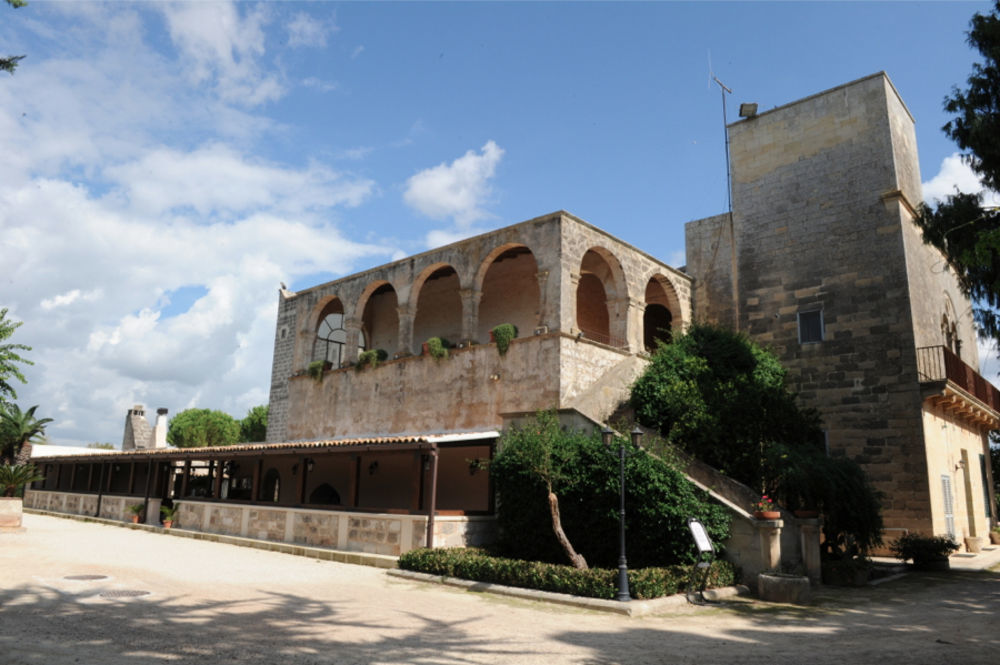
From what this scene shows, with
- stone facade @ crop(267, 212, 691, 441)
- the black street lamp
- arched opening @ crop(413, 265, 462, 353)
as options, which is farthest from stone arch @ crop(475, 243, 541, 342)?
the black street lamp

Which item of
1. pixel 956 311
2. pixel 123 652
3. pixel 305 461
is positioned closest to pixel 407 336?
pixel 305 461

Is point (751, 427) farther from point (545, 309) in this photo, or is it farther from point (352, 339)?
point (352, 339)

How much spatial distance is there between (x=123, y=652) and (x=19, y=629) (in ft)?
4.79

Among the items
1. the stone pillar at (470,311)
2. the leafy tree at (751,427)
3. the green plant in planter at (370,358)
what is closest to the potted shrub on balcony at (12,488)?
the green plant in planter at (370,358)

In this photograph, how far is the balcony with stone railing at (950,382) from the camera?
50.0 ft

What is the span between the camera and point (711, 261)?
1962 centimetres

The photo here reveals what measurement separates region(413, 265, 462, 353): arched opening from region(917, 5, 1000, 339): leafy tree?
41.2ft

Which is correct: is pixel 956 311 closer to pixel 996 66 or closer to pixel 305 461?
pixel 996 66

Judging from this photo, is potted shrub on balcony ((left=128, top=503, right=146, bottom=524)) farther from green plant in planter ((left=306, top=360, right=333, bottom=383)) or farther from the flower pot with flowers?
the flower pot with flowers

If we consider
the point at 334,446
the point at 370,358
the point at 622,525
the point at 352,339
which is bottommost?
the point at 622,525

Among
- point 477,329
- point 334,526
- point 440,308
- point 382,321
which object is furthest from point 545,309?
point 382,321

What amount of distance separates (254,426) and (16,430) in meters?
13.1

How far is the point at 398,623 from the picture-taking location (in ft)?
25.3

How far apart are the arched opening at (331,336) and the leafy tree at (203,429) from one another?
1069 inches
